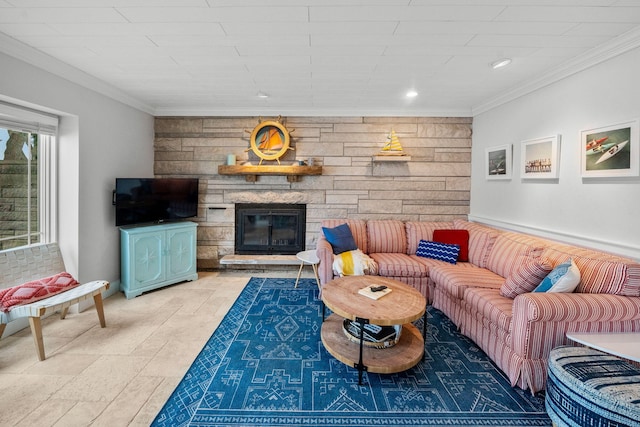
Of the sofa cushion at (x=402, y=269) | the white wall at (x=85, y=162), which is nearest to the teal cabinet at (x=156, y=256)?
the white wall at (x=85, y=162)

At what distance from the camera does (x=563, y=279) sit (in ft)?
7.08

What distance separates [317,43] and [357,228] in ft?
8.10

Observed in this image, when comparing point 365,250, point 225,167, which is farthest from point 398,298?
point 225,167

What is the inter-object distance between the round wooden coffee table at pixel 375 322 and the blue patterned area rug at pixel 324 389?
0.14m

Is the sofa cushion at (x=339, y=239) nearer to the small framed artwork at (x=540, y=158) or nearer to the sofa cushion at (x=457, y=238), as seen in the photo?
the sofa cushion at (x=457, y=238)

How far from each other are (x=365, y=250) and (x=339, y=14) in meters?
2.90

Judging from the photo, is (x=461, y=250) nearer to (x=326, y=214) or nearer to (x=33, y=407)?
(x=326, y=214)

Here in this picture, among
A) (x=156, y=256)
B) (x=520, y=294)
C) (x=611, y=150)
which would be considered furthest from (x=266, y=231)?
(x=611, y=150)

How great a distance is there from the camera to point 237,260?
4434 mm

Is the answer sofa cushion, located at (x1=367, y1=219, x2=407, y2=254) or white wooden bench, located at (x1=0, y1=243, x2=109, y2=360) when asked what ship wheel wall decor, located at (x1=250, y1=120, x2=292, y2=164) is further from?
white wooden bench, located at (x1=0, y1=243, x2=109, y2=360)

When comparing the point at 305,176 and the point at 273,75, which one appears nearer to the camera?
the point at 273,75

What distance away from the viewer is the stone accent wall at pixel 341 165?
4.46 m

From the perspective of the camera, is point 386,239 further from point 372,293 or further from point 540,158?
point 540,158

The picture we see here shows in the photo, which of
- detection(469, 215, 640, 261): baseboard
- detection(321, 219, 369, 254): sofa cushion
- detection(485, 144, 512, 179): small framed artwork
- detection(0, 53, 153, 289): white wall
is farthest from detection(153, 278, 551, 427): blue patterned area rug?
detection(485, 144, 512, 179): small framed artwork
